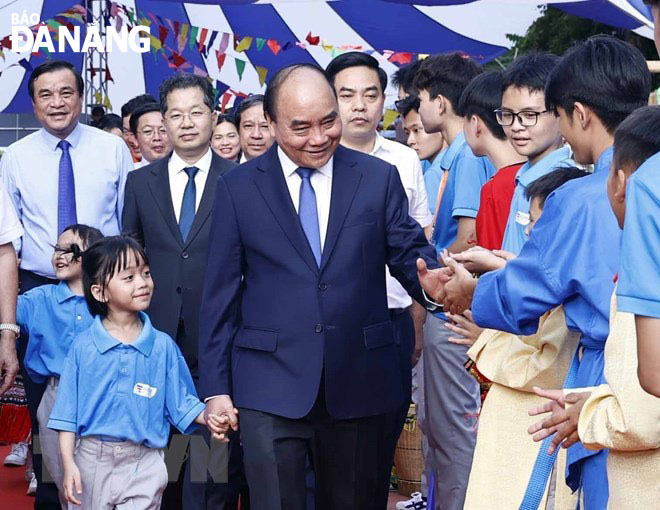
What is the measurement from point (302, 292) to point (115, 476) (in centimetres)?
118

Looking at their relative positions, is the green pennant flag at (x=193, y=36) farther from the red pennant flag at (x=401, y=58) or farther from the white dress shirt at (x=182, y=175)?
the white dress shirt at (x=182, y=175)

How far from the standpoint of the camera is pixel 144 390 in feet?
15.9

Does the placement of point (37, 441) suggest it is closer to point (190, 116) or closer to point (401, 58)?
point (190, 116)

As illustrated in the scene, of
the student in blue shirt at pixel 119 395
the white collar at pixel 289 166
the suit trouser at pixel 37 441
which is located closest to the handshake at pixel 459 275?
the white collar at pixel 289 166

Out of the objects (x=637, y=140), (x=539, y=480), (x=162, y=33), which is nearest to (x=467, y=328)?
(x=539, y=480)

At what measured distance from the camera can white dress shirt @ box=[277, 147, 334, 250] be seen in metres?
4.29

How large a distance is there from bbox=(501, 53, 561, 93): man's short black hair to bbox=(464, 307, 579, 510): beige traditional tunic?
126 cm

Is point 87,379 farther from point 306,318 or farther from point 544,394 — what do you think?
point 544,394

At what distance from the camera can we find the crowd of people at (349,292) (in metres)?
3.04

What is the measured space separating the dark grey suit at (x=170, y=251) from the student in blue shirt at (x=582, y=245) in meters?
2.25

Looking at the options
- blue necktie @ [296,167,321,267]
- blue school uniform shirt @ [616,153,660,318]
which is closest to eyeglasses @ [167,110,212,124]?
blue necktie @ [296,167,321,267]

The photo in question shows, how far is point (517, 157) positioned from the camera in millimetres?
5047

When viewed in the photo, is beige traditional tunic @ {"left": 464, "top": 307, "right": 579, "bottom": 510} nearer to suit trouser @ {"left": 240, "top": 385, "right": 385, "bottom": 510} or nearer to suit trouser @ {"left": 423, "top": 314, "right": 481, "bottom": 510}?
suit trouser @ {"left": 240, "top": 385, "right": 385, "bottom": 510}

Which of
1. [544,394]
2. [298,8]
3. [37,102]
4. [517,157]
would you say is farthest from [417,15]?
[544,394]
